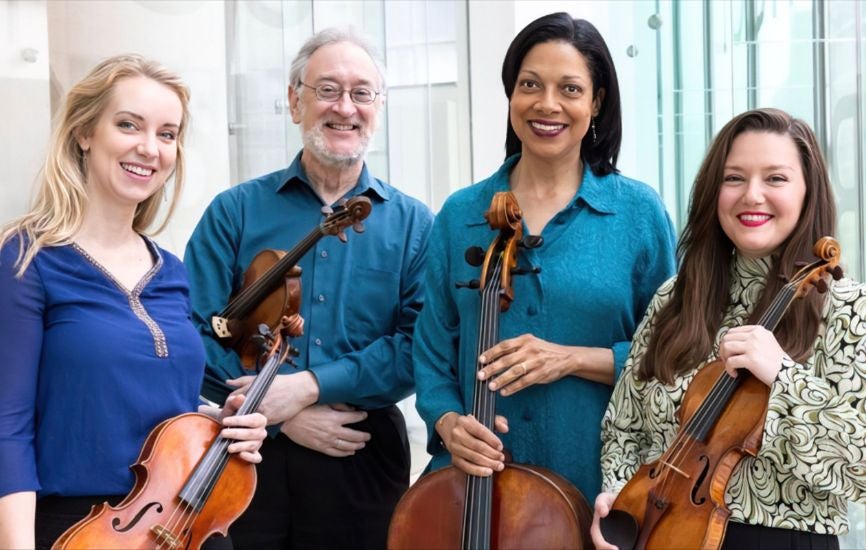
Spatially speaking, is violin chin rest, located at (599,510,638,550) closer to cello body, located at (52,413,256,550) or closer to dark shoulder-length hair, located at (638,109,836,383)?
dark shoulder-length hair, located at (638,109,836,383)

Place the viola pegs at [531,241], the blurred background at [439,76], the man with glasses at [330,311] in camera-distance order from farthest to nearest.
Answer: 1. the blurred background at [439,76]
2. the man with glasses at [330,311]
3. the viola pegs at [531,241]

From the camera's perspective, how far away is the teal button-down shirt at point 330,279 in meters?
2.29

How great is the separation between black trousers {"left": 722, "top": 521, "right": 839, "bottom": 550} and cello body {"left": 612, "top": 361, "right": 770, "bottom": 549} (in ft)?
0.31

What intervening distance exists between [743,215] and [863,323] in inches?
10.4

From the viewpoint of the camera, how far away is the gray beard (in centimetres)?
236

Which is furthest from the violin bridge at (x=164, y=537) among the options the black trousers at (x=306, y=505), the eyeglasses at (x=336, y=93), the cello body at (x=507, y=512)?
the eyeglasses at (x=336, y=93)

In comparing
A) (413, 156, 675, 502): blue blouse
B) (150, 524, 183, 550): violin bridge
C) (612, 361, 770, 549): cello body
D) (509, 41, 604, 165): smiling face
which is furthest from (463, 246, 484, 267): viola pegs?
(150, 524, 183, 550): violin bridge

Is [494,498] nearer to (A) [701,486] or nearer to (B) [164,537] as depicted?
(A) [701,486]

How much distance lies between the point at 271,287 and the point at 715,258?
81cm

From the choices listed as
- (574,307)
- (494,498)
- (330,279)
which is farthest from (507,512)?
(330,279)

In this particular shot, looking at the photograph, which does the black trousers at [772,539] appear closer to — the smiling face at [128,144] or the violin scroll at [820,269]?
the violin scroll at [820,269]

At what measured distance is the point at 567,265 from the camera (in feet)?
6.62

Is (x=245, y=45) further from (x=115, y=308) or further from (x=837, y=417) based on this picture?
(x=837, y=417)

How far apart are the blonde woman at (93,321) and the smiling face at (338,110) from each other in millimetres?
488
